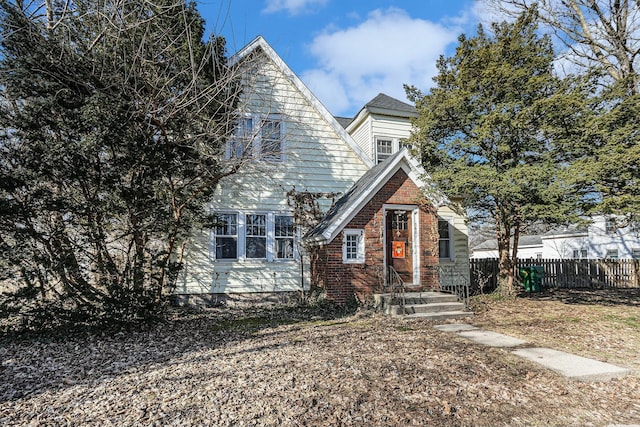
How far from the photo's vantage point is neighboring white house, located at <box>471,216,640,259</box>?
2581 centimetres

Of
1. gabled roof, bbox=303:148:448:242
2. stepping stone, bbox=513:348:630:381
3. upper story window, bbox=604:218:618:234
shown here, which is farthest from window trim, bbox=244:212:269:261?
upper story window, bbox=604:218:618:234

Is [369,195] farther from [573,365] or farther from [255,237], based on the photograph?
[573,365]

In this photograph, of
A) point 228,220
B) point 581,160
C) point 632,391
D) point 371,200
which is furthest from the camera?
point 228,220

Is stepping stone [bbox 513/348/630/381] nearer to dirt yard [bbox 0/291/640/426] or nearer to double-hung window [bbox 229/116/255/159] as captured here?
dirt yard [bbox 0/291/640/426]

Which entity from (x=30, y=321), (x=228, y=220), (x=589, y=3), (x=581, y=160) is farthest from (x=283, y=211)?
(x=589, y=3)

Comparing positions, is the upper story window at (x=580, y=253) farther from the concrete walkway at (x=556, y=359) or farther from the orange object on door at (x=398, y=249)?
the concrete walkway at (x=556, y=359)

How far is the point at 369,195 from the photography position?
10828 mm

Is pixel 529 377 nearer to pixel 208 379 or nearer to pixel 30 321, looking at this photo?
pixel 208 379

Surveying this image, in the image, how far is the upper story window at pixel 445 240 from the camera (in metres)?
14.1

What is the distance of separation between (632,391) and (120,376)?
21.8ft

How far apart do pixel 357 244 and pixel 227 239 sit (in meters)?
4.14

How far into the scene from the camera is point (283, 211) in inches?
481

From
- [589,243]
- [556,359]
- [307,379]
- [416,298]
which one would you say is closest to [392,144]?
[416,298]

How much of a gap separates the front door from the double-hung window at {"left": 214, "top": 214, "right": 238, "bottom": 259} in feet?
15.8
